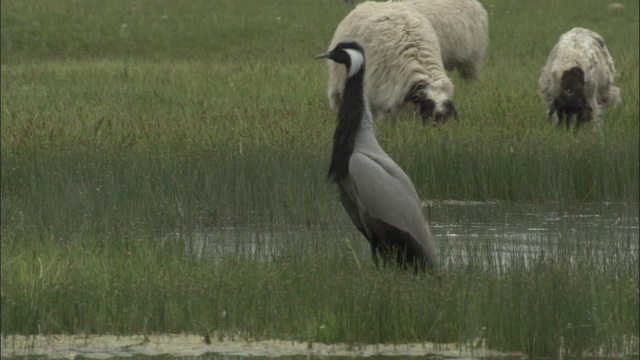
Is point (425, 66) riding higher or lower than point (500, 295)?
lower

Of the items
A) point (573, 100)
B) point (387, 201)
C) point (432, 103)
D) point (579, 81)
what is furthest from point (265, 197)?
point (579, 81)

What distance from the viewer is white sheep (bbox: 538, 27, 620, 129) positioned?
48.6 ft

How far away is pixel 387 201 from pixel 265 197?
364 centimetres

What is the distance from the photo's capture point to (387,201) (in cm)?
795

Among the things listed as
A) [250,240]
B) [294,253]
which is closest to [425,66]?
[250,240]

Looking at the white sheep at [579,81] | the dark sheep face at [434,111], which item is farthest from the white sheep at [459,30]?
the dark sheep face at [434,111]

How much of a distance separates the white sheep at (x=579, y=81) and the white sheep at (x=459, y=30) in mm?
2116

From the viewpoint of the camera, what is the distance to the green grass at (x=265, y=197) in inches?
274

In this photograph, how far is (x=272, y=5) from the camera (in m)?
33.6

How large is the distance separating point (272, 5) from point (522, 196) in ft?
72.1

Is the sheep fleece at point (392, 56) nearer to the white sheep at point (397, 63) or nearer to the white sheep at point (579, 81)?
the white sheep at point (397, 63)

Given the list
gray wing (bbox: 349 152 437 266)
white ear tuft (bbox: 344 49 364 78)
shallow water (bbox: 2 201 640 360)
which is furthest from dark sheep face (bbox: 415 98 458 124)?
gray wing (bbox: 349 152 437 266)

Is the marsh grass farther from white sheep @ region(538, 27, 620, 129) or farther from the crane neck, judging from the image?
white sheep @ region(538, 27, 620, 129)

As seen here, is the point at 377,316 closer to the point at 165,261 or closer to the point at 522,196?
the point at 165,261
